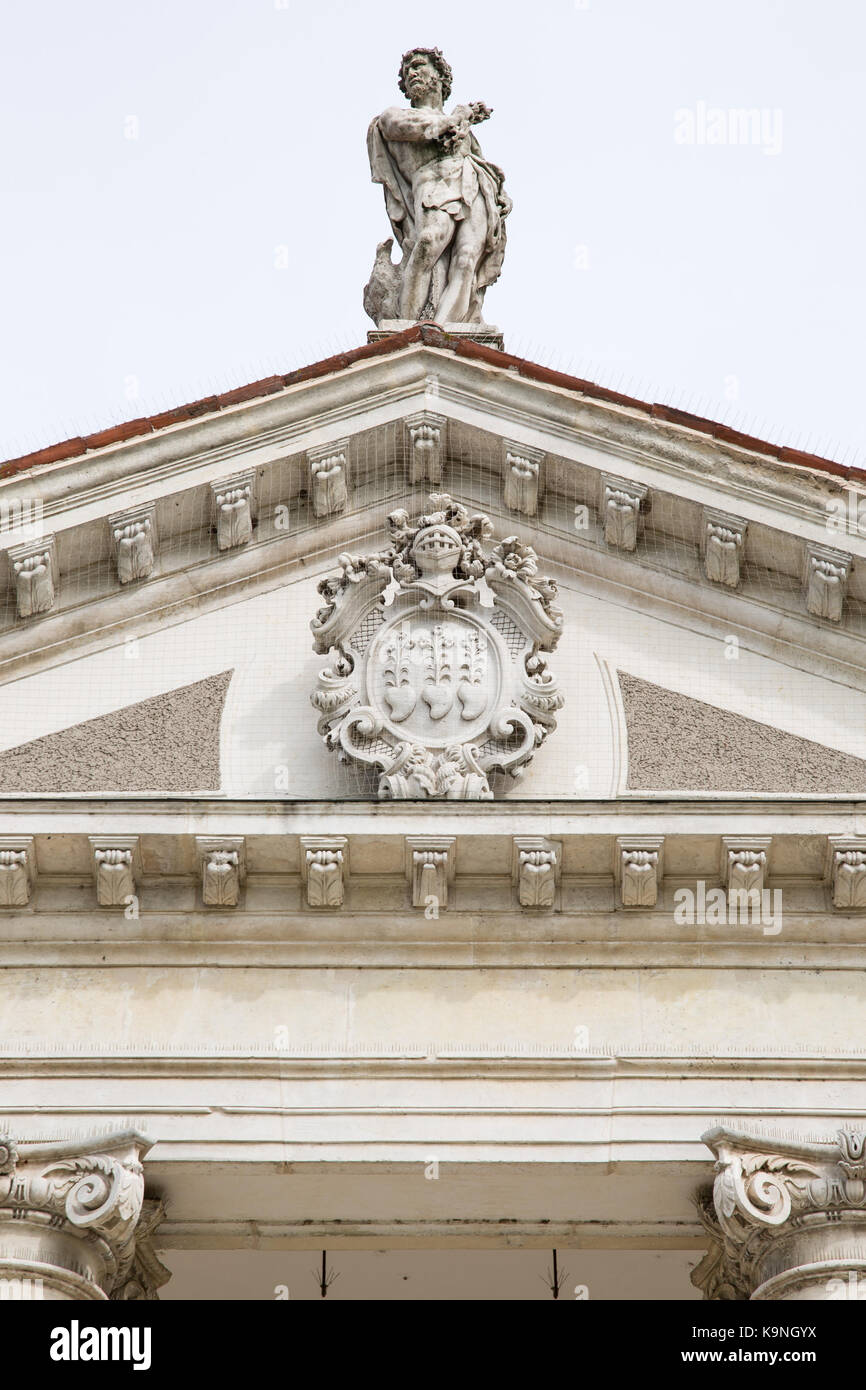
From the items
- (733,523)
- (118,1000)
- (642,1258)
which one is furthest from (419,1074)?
(733,523)

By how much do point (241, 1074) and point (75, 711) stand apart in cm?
251

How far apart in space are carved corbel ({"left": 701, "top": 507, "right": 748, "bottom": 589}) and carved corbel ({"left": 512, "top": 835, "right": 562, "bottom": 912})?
231 cm

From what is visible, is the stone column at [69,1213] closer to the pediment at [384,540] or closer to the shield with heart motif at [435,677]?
the pediment at [384,540]

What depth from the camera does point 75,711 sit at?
1212cm

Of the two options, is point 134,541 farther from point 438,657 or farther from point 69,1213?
point 69,1213

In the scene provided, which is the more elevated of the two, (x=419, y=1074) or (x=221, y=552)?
(x=221, y=552)

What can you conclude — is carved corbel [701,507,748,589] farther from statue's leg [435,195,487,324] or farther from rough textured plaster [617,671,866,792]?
statue's leg [435,195,487,324]

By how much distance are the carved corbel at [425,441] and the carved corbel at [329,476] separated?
16.2 inches

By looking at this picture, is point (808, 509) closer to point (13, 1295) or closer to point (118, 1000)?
point (118, 1000)

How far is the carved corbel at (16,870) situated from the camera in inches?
433

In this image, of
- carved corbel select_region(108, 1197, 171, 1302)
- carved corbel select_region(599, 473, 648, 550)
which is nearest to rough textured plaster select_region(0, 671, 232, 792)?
carved corbel select_region(108, 1197, 171, 1302)

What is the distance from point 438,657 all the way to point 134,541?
6.51ft

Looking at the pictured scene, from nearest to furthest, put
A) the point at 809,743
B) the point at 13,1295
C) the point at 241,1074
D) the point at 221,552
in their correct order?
the point at 13,1295, the point at 241,1074, the point at 809,743, the point at 221,552

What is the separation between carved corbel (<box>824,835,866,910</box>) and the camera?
11.0m
